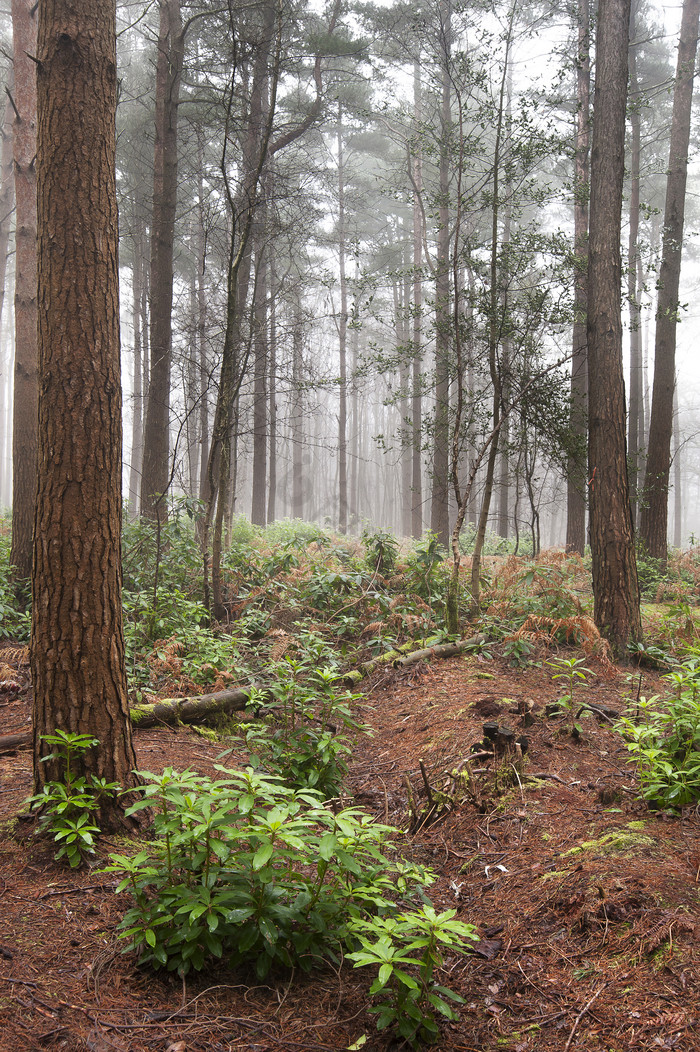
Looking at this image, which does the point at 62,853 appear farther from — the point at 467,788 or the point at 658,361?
the point at 658,361

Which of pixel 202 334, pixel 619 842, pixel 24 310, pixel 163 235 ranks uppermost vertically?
pixel 163 235

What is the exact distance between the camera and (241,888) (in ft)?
8.10

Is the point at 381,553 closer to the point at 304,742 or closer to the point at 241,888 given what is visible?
the point at 304,742

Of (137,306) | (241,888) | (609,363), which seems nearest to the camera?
(241,888)

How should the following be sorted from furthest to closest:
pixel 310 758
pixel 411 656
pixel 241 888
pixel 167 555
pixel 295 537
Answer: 1. pixel 295 537
2. pixel 167 555
3. pixel 411 656
4. pixel 310 758
5. pixel 241 888

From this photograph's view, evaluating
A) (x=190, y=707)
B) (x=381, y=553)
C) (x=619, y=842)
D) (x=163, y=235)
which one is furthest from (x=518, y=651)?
(x=163, y=235)

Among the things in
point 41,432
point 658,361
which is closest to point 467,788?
point 41,432

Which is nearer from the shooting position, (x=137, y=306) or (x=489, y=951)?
(x=489, y=951)

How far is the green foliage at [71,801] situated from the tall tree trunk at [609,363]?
5299mm

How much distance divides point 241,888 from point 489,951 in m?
1.12

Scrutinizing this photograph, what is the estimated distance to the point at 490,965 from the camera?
2.60 metres

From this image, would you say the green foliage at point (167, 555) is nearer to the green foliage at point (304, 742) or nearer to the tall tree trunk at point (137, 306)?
the green foliage at point (304, 742)

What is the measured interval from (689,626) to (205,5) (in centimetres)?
1178

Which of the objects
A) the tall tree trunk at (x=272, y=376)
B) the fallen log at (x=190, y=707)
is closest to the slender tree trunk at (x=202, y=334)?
the tall tree trunk at (x=272, y=376)
